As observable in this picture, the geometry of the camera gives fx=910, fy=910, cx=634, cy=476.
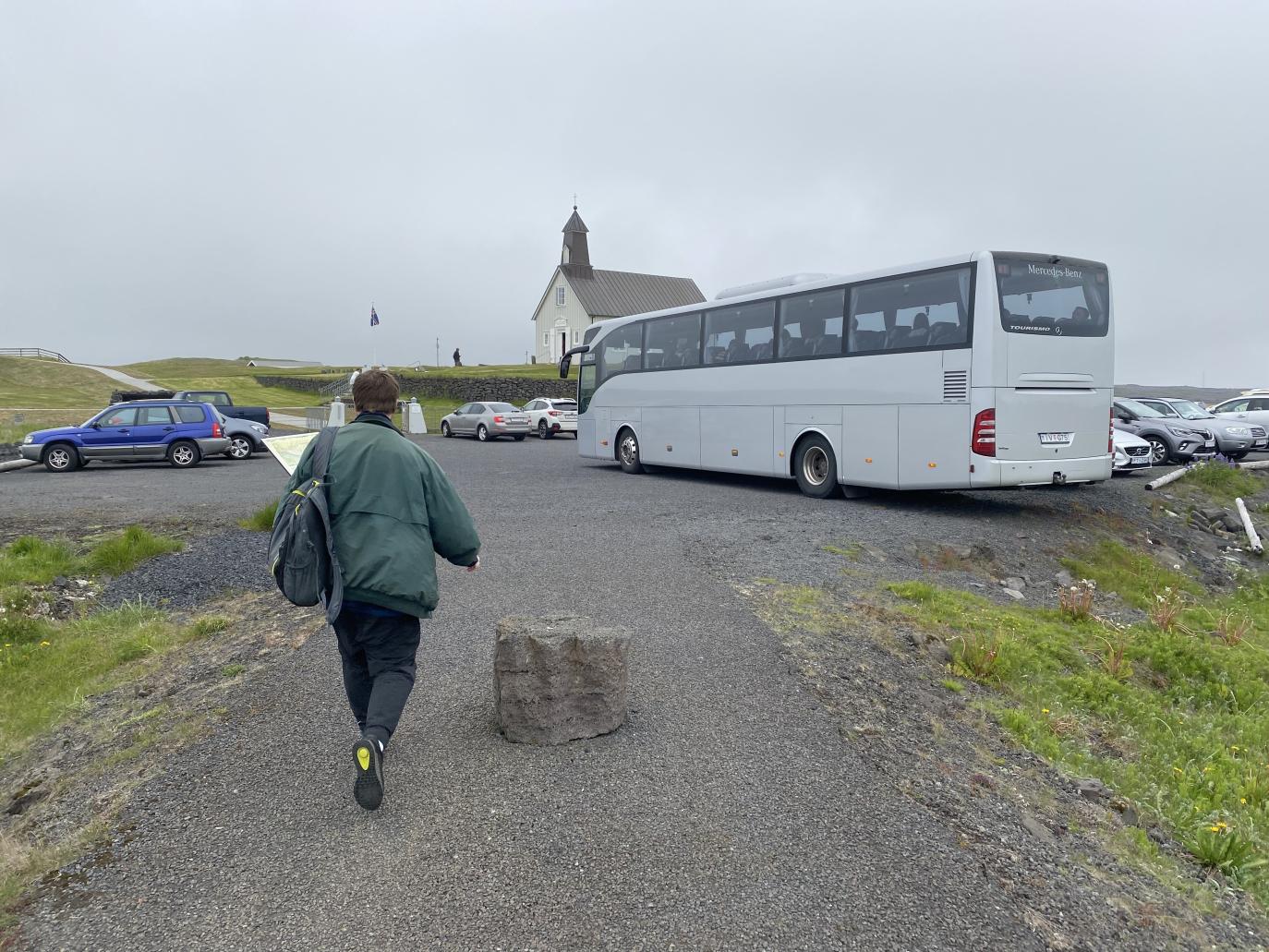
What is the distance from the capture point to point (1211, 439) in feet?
78.1

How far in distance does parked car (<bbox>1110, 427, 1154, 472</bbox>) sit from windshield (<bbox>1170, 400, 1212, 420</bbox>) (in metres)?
4.77

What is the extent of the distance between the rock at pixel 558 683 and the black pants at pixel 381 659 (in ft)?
2.12

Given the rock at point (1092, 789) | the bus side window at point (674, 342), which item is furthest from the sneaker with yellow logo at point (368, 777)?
the bus side window at point (674, 342)

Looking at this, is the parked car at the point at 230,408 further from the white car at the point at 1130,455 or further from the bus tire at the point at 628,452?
the white car at the point at 1130,455

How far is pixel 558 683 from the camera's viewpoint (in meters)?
4.88

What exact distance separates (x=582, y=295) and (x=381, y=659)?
241 ft

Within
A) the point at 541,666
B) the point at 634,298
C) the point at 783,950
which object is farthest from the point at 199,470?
the point at 634,298

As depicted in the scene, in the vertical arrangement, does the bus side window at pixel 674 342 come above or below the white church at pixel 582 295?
below

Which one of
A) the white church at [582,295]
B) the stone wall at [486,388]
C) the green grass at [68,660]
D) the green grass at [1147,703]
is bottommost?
the green grass at [1147,703]

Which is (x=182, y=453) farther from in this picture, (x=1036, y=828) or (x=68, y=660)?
(x=1036, y=828)

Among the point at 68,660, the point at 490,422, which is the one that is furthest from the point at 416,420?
the point at 68,660

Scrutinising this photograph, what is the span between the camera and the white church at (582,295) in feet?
250

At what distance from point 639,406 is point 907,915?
1669cm

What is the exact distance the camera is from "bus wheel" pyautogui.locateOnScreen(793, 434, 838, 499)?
49.9 ft
